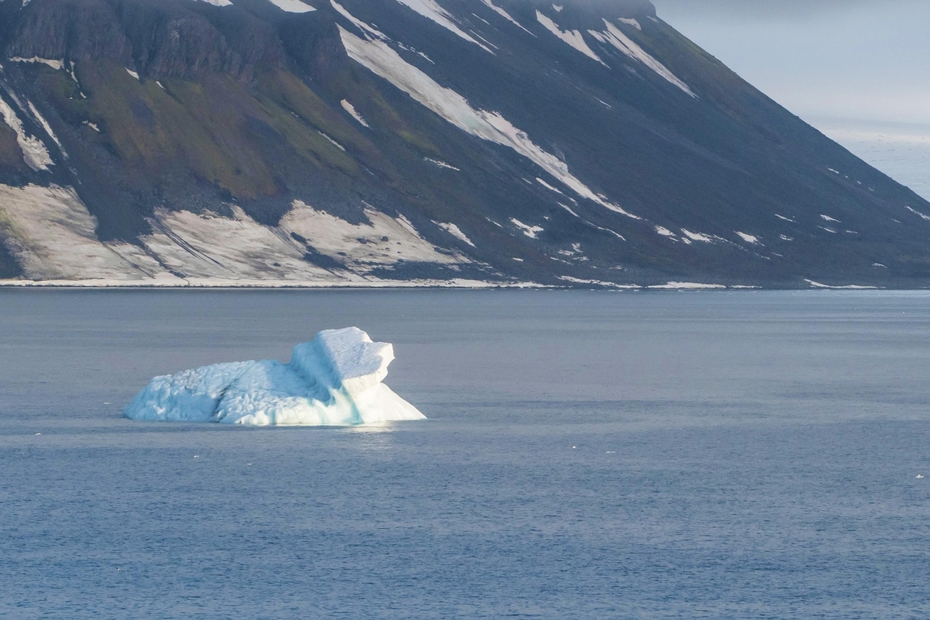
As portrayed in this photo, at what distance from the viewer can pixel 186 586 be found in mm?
→ 16109

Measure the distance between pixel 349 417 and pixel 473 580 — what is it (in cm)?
1504

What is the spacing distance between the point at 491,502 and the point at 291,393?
10.8 m

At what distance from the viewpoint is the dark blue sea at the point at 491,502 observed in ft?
51.8

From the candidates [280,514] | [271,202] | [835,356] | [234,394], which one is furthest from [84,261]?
[280,514]

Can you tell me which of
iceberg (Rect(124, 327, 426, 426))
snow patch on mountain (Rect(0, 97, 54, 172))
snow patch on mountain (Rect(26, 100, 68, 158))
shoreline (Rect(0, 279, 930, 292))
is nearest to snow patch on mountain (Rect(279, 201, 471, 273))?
shoreline (Rect(0, 279, 930, 292))

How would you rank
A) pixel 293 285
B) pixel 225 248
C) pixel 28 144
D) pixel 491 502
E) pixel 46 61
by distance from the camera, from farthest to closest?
pixel 46 61 → pixel 28 144 → pixel 225 248 → pixel 293 285 → pixel 491 502

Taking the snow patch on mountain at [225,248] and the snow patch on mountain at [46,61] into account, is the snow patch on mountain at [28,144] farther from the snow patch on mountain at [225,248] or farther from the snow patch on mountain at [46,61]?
the snow patch on mountain at [225,248]

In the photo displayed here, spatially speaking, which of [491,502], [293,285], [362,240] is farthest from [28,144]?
[491,502]

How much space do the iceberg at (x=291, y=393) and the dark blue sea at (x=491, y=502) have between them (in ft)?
3.10

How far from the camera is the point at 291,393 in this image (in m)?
31.1

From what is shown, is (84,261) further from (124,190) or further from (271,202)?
(271,202)

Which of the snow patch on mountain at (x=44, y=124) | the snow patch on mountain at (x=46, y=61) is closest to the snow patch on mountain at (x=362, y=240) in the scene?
the snow patch on mountain at (x=44, y=124)

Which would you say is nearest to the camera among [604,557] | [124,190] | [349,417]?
[604,557]

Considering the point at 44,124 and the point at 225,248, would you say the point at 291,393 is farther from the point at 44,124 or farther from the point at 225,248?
the point at 44,124
